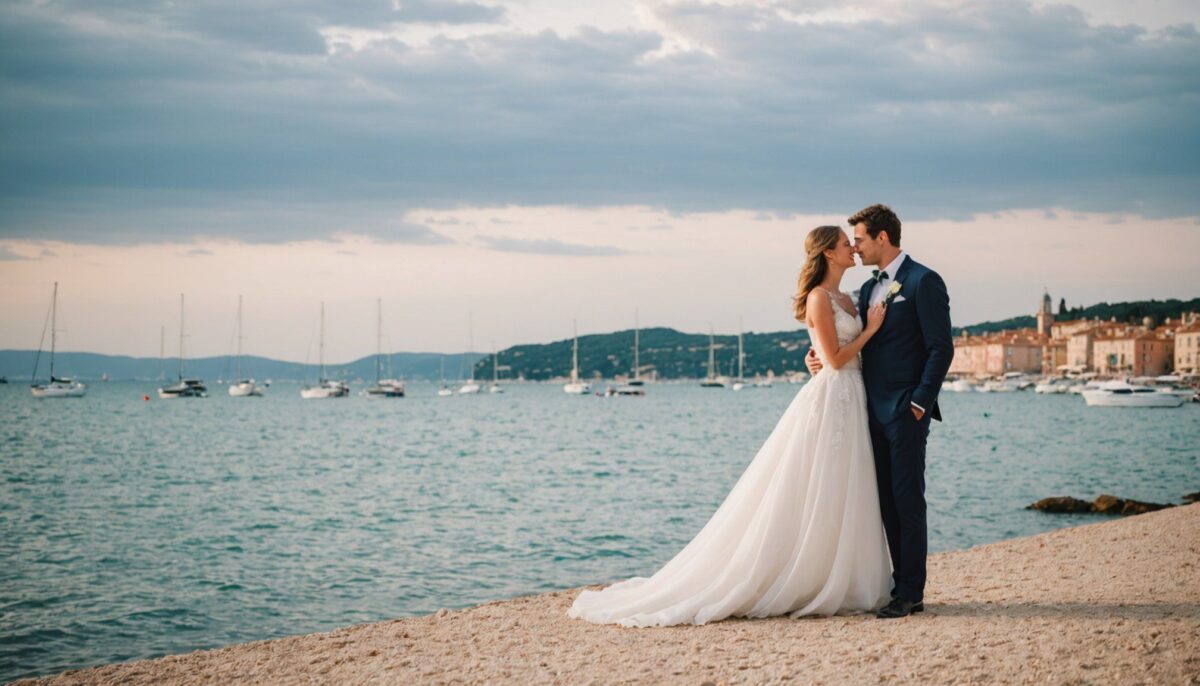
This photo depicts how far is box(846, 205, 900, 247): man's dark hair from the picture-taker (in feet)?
23.3

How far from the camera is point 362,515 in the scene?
24938 millimetres

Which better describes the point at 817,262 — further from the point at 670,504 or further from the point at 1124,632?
the point at 670,504

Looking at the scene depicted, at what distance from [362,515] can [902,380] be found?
20.0 meters

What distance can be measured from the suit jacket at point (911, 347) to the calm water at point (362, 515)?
27.1ft

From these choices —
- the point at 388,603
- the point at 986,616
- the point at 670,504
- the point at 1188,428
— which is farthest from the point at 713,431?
the point at 986,616

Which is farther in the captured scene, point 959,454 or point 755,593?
point 959,454

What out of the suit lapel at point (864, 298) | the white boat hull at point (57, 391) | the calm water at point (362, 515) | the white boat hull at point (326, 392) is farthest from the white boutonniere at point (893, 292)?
the white boat hull at point (326, 392)

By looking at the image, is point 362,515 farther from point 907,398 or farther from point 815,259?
point 907,398

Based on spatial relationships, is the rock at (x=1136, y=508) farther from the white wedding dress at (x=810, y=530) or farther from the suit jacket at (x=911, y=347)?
the suit jacket at (x=911, y=347)

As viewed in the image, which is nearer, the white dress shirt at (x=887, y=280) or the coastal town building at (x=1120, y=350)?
the white dress shirt at (x=887, y=280)

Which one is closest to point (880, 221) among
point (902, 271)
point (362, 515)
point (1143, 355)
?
point (902, 271)

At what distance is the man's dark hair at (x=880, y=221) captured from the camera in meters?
7.11

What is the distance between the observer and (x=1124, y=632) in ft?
20.4

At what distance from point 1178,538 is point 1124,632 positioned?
6.08 m
